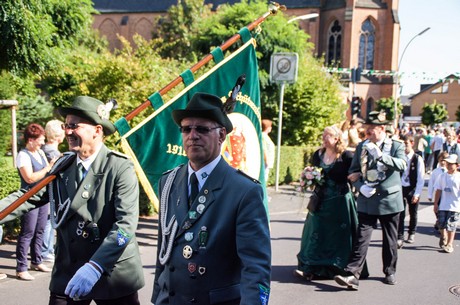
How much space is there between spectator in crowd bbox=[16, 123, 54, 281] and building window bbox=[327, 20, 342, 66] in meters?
46.7

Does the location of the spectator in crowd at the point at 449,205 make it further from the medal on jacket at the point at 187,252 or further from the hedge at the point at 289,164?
the hedge at the point at 289,164

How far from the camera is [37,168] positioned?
6.84 metres

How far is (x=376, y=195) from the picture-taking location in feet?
21.9

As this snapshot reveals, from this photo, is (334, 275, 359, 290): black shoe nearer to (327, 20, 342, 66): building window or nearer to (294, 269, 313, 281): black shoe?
(294, 269, 313, 281): black shoe

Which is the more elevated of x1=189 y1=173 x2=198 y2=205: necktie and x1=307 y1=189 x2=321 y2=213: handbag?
x1=189 y1=173 x2=198 y2=205: necktie

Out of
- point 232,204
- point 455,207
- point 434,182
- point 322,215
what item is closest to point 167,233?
point 232,204

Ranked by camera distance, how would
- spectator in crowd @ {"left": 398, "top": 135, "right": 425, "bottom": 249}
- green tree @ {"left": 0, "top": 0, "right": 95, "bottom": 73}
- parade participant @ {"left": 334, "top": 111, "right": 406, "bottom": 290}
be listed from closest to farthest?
parade participant @ {"left": 334, "top": 111, "right": 406, "bottom": 290} < green tree @ {"left": 0, "top": 0, "right": 95, "bottom": 73} < spectator in crowd @ {"left": 398, "top": 135, "right": 425, "bottom": 249}

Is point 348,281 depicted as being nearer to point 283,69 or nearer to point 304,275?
point 304,275

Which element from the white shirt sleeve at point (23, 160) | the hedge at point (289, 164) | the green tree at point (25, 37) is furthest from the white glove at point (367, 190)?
the hedge at point (289, 164)

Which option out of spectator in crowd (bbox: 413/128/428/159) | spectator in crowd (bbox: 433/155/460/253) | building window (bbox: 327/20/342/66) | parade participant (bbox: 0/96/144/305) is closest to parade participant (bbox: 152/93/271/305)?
parade participant (bbox: 0/96/144/305)

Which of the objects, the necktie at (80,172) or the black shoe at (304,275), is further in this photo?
the black shoe at (304,275)

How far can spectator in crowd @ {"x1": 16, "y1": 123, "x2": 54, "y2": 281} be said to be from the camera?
21.3 ft

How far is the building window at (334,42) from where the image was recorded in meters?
51.4

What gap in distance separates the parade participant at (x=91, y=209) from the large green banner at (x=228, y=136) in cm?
141
